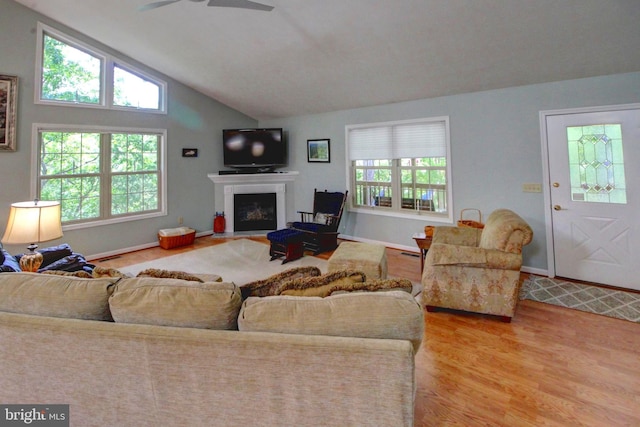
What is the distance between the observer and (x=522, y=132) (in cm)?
378

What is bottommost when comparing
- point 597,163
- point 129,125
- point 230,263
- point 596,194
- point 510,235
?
point 230,263

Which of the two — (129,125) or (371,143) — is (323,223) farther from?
(129,125)

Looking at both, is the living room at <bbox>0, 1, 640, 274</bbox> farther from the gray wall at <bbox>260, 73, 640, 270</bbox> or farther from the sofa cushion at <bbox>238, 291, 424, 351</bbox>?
the sofa cushion at <bbox>238, 291, 424, 351</bbox>

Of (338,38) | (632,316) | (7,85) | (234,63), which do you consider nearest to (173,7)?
(234,63)

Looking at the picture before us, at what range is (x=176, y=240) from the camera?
5422 mm

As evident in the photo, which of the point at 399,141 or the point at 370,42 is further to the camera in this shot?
the point at 399,141

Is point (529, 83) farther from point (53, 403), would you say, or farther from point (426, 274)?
point (53, 403)

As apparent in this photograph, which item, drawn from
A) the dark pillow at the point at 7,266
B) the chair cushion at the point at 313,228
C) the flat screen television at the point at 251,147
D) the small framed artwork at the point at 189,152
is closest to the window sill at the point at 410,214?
the chair cushion at the point at 313,228

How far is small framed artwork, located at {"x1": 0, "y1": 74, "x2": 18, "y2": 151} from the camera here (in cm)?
398

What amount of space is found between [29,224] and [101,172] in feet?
9.93

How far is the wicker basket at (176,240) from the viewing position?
532 centimetres

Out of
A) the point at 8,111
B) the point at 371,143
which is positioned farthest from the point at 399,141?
the point at 8,111

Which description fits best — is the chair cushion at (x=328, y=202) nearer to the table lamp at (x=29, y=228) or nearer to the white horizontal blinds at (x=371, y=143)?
the white horizontal blinds at (x=371, y=143)

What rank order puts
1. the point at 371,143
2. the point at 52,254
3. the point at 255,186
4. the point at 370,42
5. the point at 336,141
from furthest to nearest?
the point at 255,186, the point at 336,141, the point at 371,143, the point at 370,42, the point at 52,254
